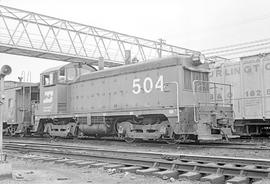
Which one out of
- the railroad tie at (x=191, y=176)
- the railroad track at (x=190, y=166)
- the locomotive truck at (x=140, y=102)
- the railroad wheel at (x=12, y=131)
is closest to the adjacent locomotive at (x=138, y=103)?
the locomotive truck at (x=140, y=102)

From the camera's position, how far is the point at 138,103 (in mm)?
13211

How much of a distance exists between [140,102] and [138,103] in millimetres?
118

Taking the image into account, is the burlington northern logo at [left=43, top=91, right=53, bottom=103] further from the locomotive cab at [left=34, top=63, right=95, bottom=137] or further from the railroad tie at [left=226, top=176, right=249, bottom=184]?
the railroad tie at [left=226, top=176, right=249, bottom=184]

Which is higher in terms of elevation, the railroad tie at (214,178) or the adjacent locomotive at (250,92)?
the adjacent locomotive at (250,92)

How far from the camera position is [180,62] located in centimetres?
1213

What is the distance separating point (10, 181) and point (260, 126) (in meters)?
12.7

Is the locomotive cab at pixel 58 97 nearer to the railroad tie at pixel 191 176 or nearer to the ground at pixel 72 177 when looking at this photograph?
the ground at pixel 72 177

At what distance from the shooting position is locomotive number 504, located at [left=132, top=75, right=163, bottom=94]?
1260cm

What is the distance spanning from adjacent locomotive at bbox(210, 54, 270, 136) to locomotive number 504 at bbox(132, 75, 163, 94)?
450 centimetres

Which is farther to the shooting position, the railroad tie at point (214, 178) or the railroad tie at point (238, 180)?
the railroad tie at point (214, 178)

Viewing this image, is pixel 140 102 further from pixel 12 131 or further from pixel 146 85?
pixel 12 131

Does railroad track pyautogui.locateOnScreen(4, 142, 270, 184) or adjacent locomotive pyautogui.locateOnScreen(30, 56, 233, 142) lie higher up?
adjacent locomotive pyautogui.locateOnScreen(30, 56, 233, 142)

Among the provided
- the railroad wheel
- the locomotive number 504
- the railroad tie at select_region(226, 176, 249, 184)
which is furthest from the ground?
the railroad wheel

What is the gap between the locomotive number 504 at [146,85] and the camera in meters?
12.6
